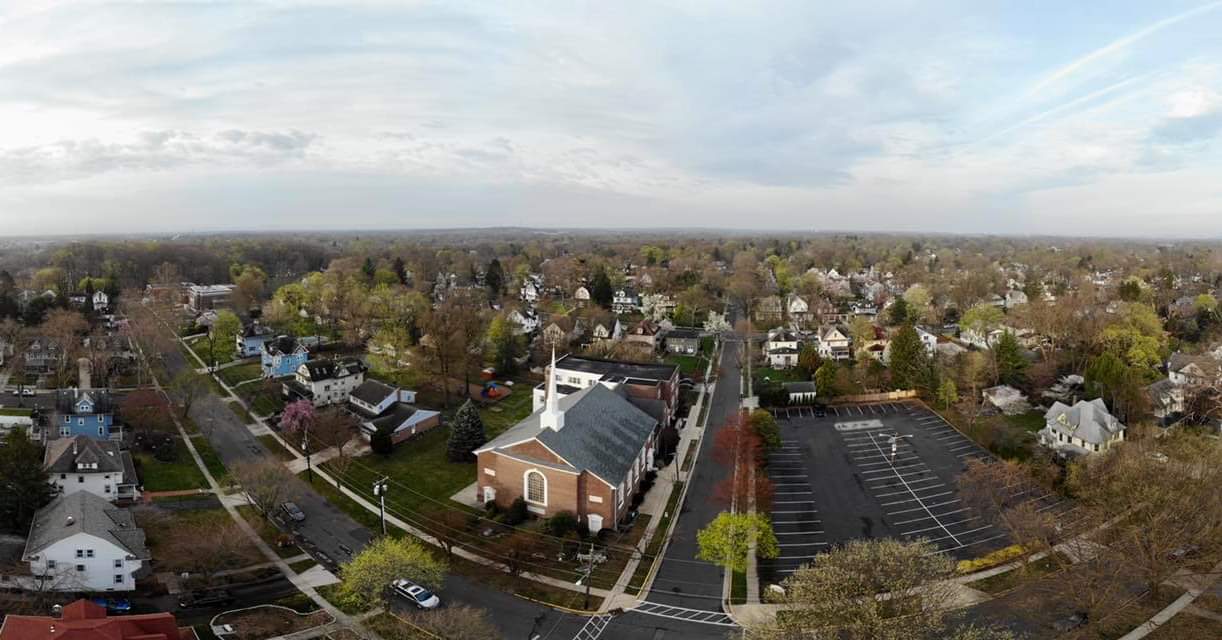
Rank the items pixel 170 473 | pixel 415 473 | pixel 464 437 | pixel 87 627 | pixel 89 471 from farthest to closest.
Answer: pixel 464 437 < pixel 415 473 < pixel 170 473 < pixel 89 471 < pixel 87 627

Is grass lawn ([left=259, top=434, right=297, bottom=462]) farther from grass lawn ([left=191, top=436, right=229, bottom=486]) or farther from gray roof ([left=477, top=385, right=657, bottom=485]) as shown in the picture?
gray roof ([left=477, top=385, right=657, bottom=485])

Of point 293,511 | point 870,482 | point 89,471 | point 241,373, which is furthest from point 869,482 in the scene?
point 241,373

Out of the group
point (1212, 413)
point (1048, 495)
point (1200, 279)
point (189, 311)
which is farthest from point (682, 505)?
point (1200, 279)

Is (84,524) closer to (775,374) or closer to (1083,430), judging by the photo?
(775,374)

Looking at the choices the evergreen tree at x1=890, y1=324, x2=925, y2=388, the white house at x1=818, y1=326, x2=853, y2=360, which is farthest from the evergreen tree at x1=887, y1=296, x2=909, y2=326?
the evergreen tree at x1=890, y1=324, x2=925, y2=388

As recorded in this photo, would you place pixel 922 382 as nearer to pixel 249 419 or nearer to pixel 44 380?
pixel 249 419
